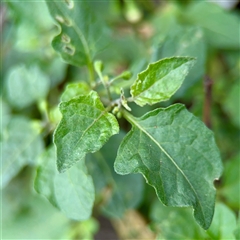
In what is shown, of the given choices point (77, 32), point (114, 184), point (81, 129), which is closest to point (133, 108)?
point (114, 184)

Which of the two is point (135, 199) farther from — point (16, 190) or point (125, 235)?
point (16, 190)

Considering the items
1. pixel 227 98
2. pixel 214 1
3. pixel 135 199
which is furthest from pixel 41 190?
pixel 214 1

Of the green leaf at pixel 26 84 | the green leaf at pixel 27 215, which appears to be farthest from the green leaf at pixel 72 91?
the green leaf at pixel 27 215

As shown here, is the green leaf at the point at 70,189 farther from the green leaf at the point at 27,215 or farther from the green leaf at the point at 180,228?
the green leaf at the point at 27,215

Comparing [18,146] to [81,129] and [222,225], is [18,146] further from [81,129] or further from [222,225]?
[222,225]

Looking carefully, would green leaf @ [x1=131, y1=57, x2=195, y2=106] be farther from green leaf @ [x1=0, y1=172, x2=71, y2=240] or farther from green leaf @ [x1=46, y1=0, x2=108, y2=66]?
green leaf @ [x1=0, y1=172, x2=71, y2=240]
